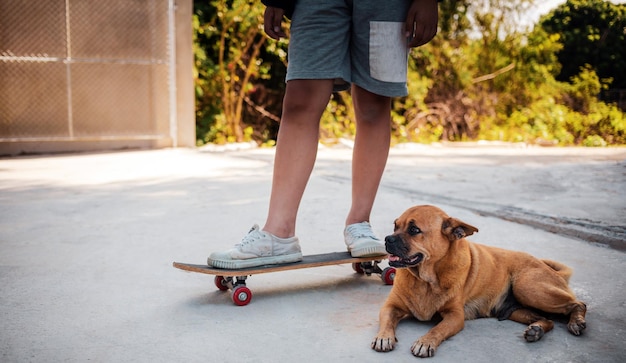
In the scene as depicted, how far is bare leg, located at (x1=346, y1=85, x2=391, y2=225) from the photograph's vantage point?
262 cm

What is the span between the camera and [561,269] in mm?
2303

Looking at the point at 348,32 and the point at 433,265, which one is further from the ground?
the point at 348,32

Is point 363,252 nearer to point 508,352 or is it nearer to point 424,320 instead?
point 424,320

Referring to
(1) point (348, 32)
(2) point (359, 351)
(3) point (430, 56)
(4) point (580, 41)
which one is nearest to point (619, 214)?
(1) point (348, 32)

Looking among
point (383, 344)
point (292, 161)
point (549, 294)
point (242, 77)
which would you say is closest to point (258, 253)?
point (292, 161)

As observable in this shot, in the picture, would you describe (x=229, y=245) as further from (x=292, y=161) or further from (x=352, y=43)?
(x=352, y=43)

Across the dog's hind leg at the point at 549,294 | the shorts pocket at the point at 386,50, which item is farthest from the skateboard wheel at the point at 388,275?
the shorts pocket at the point at 386,50

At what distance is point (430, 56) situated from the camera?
1051cm

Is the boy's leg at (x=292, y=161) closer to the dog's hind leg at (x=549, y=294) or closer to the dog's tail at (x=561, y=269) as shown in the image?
the dog's hind leg at (x=549, y=294)

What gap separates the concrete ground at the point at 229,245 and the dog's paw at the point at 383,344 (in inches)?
0.9

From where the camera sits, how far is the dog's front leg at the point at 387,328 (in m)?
1.84

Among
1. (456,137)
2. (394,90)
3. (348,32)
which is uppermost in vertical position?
(348,32)

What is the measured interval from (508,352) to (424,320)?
1.06 ft

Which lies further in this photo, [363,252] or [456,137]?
[456,137]
